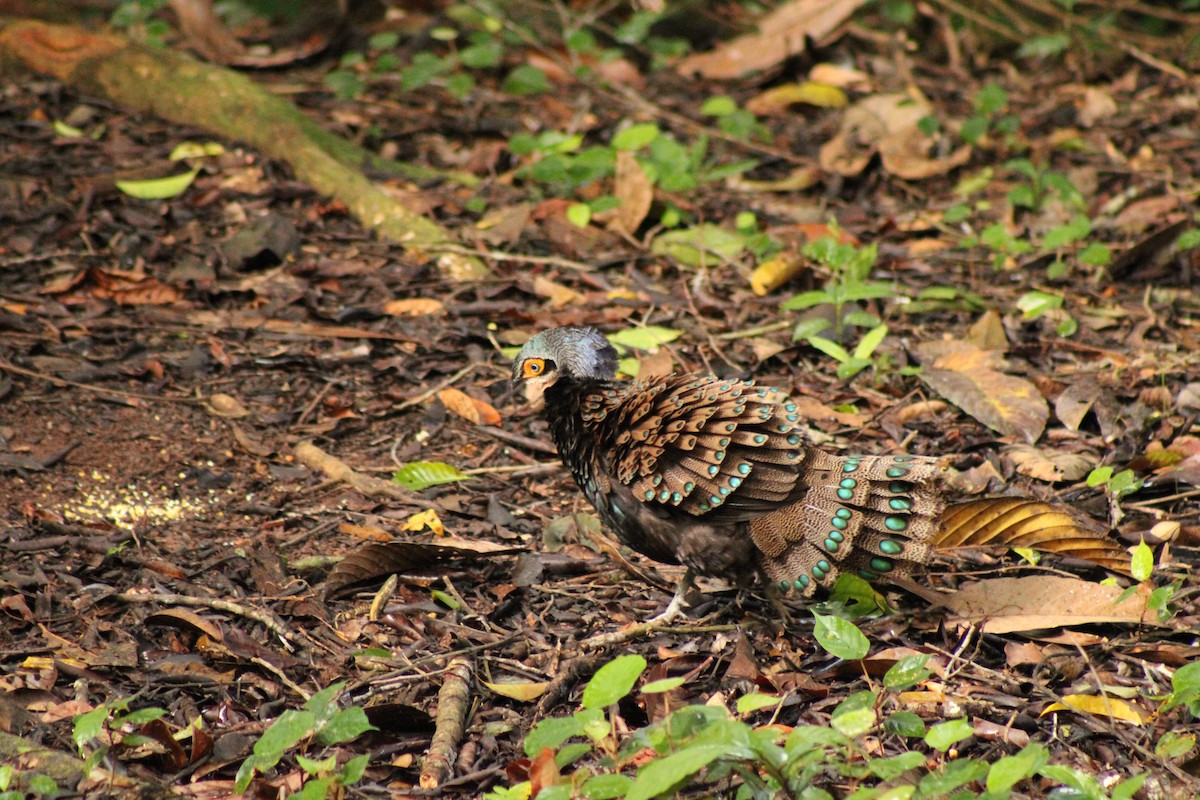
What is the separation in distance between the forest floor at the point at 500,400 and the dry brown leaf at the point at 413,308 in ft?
0.06

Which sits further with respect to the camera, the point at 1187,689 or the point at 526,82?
the point at 526,82

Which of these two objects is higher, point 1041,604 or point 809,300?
point 809,300

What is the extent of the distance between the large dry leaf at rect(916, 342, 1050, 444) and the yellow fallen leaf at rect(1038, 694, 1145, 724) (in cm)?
165

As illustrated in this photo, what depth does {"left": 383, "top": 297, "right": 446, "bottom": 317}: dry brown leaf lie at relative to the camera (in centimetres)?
629

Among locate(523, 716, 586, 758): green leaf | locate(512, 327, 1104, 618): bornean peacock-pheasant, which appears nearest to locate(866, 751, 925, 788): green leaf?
locate(523, 716, 586, 758): green leaf

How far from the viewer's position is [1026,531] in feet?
14.3

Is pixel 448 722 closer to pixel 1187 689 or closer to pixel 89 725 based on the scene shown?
pixel 89 725

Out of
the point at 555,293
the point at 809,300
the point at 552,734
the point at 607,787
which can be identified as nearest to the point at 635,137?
the point at 555,293

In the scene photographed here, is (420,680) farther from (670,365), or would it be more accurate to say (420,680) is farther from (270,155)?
(270,155)

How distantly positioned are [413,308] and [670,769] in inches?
157

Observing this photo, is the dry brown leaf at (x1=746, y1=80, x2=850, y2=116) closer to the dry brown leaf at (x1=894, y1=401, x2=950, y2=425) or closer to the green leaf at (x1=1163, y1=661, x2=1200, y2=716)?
the dry brown leaf at (x1=894, y1=401, x2=950, y2=425)

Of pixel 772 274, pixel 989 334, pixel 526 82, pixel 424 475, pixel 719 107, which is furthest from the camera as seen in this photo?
pixel 719 107

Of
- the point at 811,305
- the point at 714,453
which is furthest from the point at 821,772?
the point at 811,305

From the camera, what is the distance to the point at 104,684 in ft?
12.3
